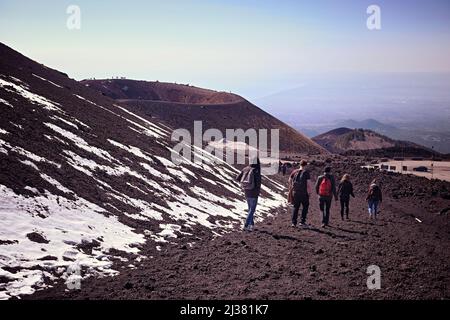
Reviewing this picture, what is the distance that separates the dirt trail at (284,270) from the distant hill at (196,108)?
52.0m

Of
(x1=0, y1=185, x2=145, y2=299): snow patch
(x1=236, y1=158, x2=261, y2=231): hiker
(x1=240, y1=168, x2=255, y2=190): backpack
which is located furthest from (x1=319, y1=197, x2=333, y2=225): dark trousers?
(x1=0, y1=185, x2=145, y2=299): snow patch

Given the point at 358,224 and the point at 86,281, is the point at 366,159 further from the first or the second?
the point at 86,281

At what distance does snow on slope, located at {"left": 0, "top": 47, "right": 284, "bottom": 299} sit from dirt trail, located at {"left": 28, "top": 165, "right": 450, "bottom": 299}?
94 cm

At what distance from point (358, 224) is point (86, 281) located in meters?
11.8

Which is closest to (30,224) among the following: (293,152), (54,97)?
(54,97)

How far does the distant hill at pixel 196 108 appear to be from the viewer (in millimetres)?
66500

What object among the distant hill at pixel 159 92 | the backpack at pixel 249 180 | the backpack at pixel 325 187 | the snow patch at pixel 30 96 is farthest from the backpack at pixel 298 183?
the distant hill at pixel 159 92

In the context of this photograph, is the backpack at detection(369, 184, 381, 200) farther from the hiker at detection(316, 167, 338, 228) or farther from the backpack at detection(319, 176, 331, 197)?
the backpack at detection(319, 176, 331, 197)

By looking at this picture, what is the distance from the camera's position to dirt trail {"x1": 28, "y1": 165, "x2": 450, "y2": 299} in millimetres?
7168

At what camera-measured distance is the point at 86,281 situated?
7652mm

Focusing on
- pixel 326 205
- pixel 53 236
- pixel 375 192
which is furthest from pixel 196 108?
pixel 53 236

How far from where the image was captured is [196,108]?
7181 cm

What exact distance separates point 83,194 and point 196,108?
60347 millimetres
